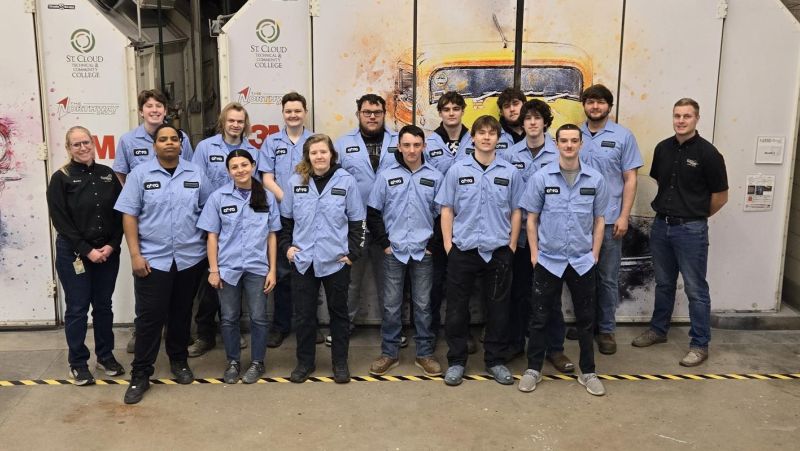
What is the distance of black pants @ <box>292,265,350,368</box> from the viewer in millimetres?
4855

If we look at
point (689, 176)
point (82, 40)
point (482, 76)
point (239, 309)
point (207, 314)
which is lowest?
point (207, 314)

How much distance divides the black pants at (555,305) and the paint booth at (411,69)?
1441 millimetres

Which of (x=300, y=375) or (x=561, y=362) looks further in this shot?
(x=561, y=362)

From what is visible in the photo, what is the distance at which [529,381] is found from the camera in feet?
16.0

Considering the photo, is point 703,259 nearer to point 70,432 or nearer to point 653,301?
point 653,301

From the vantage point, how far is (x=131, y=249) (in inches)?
182

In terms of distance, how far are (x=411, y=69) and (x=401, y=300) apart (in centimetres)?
170

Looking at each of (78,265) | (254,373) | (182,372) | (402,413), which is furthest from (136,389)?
(402,413)

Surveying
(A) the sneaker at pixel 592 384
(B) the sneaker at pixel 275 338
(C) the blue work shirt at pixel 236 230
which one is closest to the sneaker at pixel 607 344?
(A) the sneaker at pixel 592 384

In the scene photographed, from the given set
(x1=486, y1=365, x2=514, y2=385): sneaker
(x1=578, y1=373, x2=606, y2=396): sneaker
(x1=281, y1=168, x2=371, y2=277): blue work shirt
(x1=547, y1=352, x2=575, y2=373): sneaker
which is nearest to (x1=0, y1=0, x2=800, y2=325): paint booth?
(x1=281, y1=168, x2=371, y2=277): blue work shirt

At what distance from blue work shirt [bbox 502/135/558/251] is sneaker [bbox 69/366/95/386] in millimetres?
2885

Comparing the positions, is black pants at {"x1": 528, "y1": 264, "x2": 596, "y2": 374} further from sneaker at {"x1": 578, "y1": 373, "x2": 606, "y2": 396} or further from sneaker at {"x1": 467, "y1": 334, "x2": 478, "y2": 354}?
sneaker at {"x1": 467, "y1": 334, "x2": 478, "y2": 354}

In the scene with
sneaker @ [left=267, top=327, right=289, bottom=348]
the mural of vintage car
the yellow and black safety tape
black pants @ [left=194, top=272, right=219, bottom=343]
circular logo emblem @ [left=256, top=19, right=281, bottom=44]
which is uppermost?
circular logo emblem @ [left=256, top=19, right=281, bottom=44]

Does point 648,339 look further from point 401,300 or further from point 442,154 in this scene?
point 442,154
